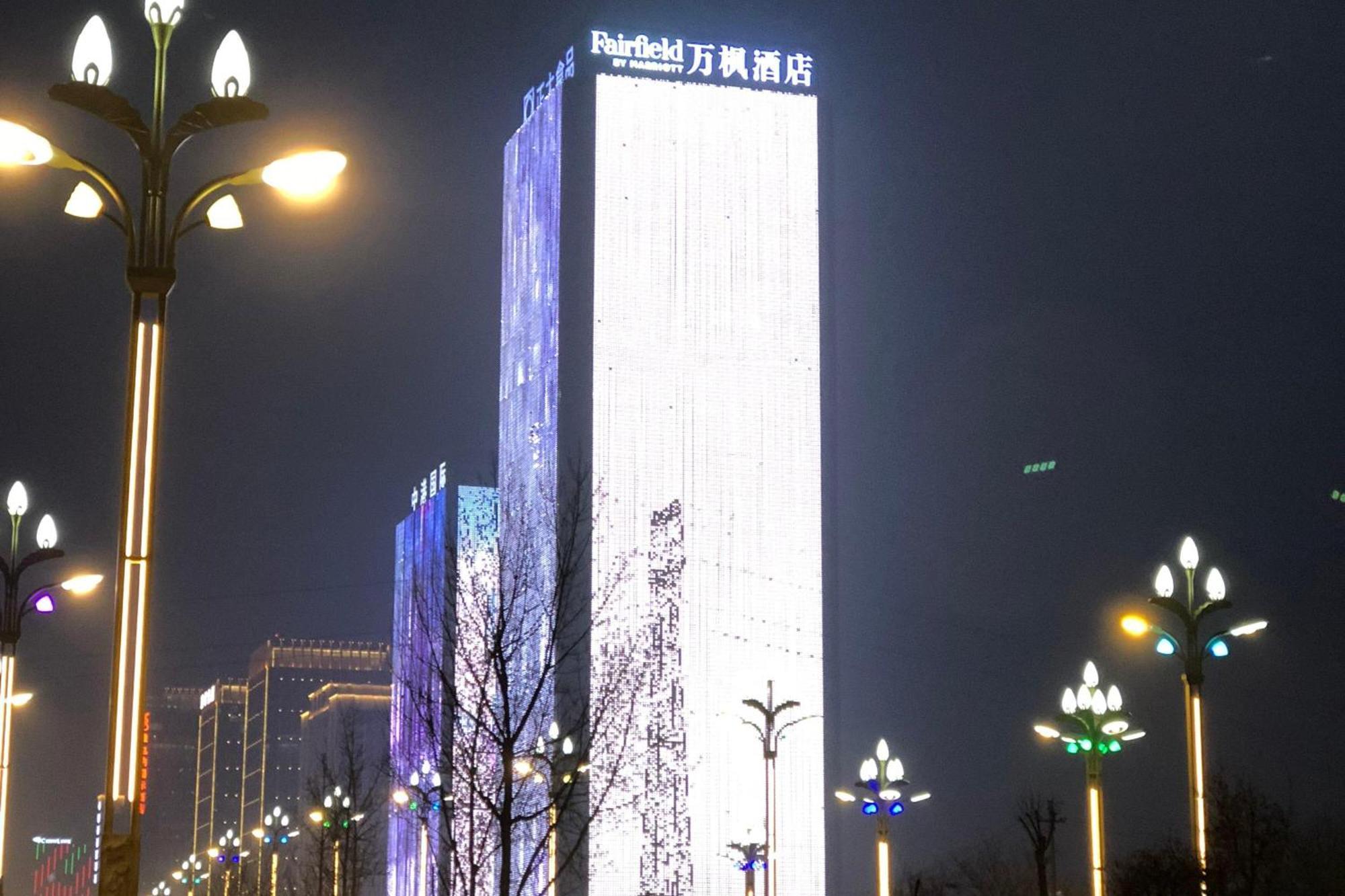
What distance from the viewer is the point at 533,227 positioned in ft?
310

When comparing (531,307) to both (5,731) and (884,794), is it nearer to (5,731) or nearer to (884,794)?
(884,794)

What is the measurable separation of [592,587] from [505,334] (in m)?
17.5

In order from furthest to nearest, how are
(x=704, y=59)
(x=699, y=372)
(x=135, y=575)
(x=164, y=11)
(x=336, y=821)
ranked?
(x=704, y=59)
(x=699, y=372)
(x=336, y=821)
(x=164, y=11)
(x=135, y=575)

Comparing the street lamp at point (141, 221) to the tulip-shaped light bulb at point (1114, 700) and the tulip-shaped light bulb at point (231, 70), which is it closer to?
the tulip-shaped light bulb at point (231, 70)

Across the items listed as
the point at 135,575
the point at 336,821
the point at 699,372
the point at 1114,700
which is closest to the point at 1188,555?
the point at 1114,700

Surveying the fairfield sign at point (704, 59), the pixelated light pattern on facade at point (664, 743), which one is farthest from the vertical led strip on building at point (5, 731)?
the fairfield sign at point (704, 59)

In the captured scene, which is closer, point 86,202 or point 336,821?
point 86,202

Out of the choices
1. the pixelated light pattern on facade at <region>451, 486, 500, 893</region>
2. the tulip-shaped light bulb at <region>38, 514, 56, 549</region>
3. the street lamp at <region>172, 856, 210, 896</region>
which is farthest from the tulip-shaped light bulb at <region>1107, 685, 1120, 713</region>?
the street lamp at <region>172, 856, 210, 896</region>

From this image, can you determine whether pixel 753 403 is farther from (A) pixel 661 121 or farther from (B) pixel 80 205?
(B) pixel 80 205

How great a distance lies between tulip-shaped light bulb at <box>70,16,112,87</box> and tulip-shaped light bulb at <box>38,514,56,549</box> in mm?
13202

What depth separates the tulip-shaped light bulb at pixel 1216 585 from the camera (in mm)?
24984

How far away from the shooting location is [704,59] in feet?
305

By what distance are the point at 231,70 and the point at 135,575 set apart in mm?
3181

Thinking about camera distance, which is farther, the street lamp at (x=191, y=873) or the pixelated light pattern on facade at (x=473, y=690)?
the street lamp at (x=191, y=873)
